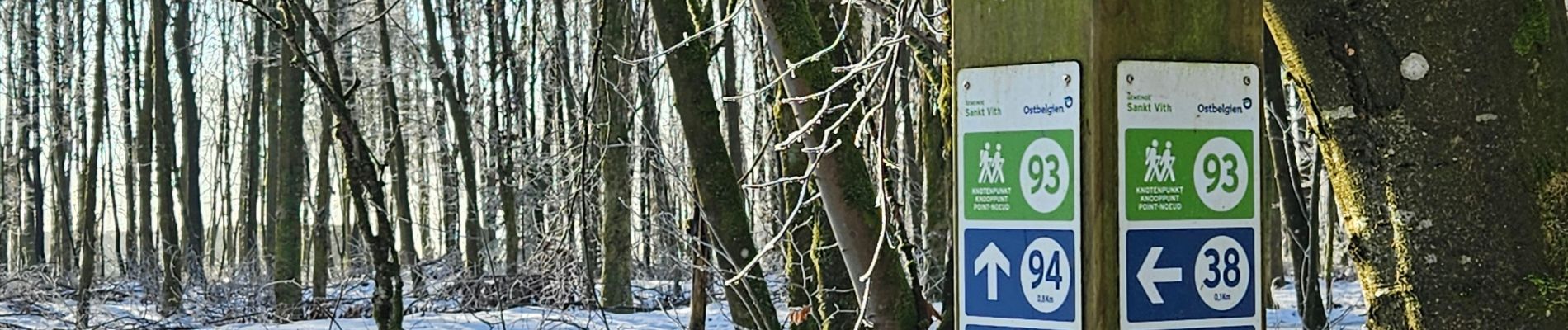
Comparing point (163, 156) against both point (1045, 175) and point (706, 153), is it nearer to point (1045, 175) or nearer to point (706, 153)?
point (706, 153)

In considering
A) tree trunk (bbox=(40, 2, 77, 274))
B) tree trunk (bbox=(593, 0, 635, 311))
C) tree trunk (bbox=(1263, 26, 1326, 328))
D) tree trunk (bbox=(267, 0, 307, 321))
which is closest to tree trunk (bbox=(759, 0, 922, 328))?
tree trunk (bbox=(1263, 26, 1326, 328))

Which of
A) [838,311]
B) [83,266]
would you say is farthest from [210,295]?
[838,311]

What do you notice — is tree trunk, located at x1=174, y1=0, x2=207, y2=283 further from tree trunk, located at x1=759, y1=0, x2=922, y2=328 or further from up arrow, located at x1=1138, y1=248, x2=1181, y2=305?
up arrow, located at x1=1138, y1=248, x2=1181, y2=305

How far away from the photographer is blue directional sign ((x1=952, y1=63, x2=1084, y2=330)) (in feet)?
5.37

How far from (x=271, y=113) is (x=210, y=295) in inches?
71.8

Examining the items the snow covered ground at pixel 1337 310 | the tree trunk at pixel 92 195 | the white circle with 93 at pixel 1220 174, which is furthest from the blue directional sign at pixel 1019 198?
the tree trunk at pixel 92 195

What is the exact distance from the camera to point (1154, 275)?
1.65 metres

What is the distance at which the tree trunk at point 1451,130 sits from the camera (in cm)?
251

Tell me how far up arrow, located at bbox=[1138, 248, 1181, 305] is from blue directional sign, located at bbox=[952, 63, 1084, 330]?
69mm

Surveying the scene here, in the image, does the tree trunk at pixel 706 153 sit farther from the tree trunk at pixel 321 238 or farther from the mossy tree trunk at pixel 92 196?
the tree trunk at pixel 321 238

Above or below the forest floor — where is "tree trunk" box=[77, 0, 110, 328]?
above

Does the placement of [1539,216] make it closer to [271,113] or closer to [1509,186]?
[1509,186]

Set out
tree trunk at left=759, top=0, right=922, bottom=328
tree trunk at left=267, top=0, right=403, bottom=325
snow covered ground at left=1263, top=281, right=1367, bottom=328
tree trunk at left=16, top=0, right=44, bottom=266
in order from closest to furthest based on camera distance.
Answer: tree trunk at left=759, top=0, right=922, bottom=328, tree trunk at left=267, top=0, right=403, bottom=325, snow covered ground at left=1263, top=281, right=1367, bottom=328, tree trunk at left=16, top=0, right=44, bottom=266

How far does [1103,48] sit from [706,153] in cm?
445
